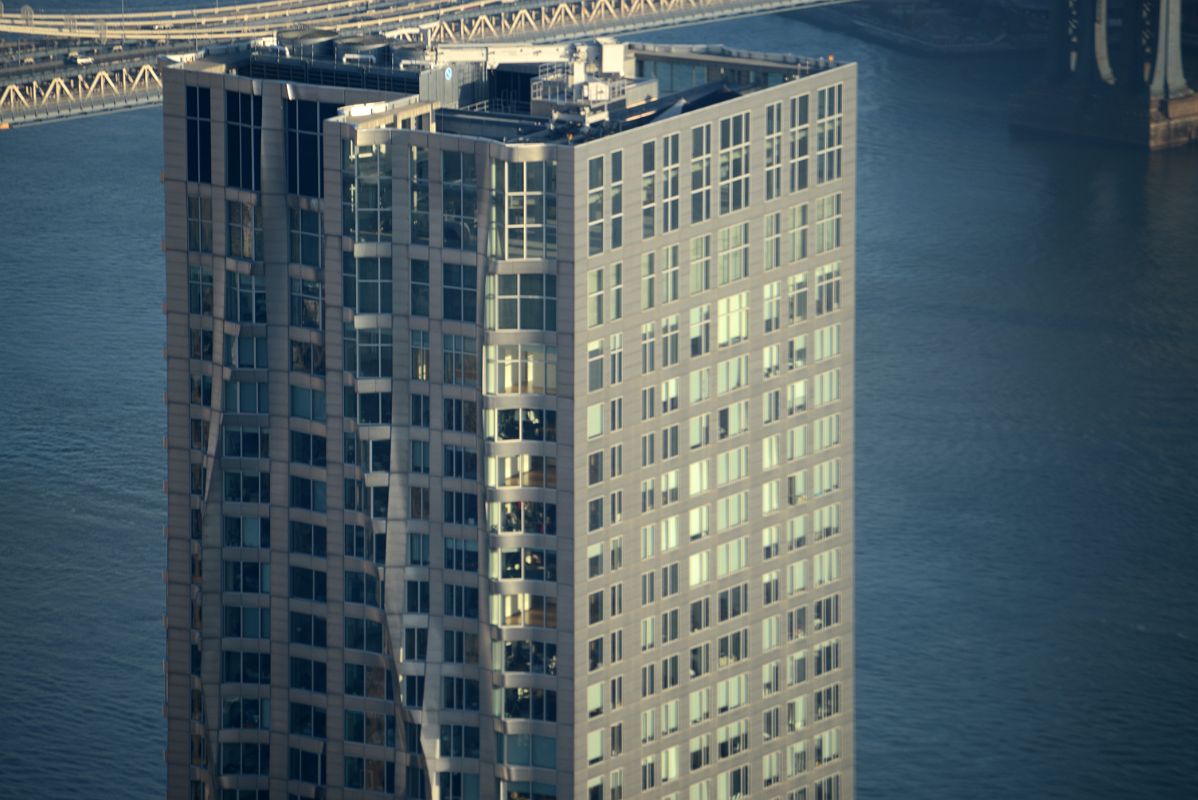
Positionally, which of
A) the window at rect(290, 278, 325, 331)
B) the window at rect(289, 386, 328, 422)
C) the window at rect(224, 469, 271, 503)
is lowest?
the window at rect(224, 469, 271, 503)

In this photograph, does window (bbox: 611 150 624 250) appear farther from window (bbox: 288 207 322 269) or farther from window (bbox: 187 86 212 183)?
window (bbox: 187 86 212 183)

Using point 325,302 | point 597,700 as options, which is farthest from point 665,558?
point 325,302

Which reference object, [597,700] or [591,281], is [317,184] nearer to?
[591,281]

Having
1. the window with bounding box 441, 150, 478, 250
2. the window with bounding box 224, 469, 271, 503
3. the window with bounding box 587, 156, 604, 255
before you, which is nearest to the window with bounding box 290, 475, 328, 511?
the window with bounding box 224, 469, 271, 503

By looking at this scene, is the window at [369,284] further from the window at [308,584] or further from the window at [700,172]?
the window at [308,584]

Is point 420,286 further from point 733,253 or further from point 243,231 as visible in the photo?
point 733,253

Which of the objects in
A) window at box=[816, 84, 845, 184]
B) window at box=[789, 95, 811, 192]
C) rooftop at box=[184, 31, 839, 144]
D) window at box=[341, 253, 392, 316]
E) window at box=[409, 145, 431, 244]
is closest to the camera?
window at box=[409, 145, 431, 244]
